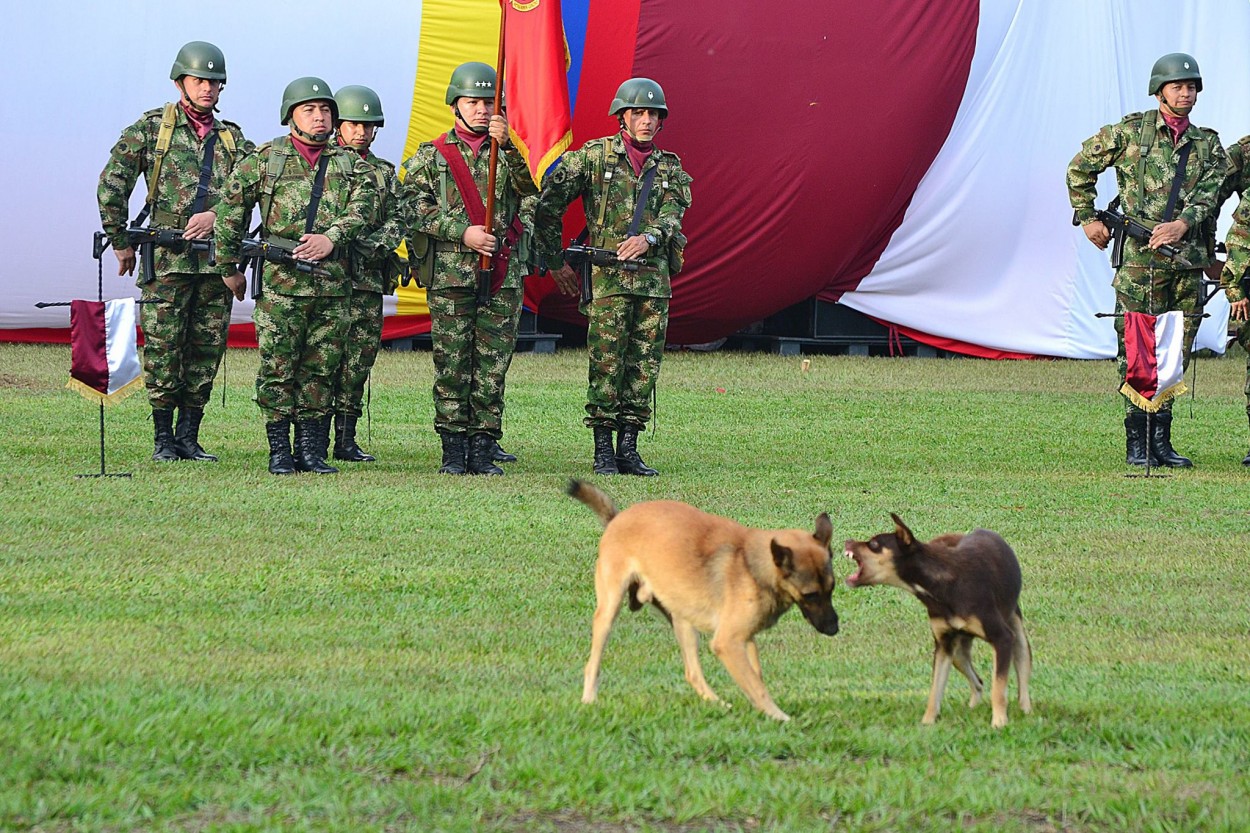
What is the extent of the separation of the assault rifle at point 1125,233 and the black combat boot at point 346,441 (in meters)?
5.05

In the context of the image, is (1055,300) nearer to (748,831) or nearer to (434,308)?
(434,308)

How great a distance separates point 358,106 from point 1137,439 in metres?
5.60

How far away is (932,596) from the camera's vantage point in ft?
15.2

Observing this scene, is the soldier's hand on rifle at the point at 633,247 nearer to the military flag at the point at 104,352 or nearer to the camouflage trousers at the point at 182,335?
the camouflage trousers at the point at 182,335

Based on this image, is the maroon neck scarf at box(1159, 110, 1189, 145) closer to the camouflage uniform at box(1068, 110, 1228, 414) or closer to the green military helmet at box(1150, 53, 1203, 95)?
the camouflage uniform at box(1068, 110, 1228, 414)

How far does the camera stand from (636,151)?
418 inches

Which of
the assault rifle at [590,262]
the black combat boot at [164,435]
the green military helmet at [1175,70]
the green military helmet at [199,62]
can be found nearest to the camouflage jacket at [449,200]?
the assault rifle at [590,262]

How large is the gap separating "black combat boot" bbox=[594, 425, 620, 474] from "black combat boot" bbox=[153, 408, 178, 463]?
8.63 feet

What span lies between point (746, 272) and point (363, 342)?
7.25m

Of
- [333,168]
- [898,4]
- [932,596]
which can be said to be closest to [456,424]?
[333,168]

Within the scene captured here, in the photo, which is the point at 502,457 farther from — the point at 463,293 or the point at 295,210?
the point at 295,210

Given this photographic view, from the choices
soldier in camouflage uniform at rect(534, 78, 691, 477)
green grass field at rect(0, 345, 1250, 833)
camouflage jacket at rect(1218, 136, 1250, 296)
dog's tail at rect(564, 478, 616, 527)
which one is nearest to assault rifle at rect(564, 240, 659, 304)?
soldier in camouflage uniform at rect(534, 78, 691, 477)

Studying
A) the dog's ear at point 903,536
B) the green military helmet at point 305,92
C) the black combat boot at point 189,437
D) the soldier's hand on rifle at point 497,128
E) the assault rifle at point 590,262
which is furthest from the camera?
the black combat boot at point 189,437

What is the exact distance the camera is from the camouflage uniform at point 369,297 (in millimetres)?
10734
